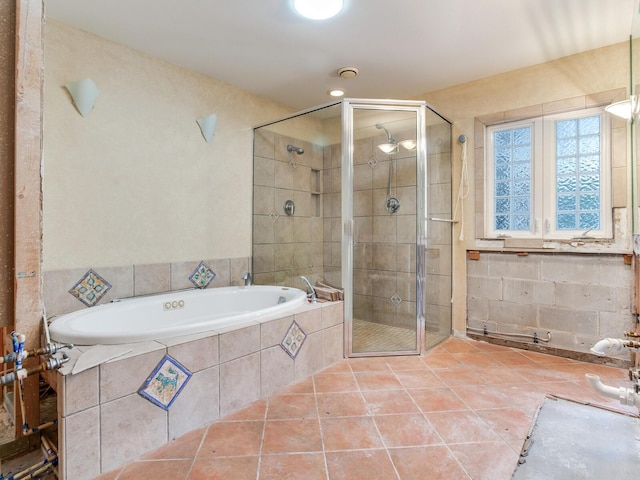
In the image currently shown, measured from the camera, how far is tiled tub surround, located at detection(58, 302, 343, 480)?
1363mm

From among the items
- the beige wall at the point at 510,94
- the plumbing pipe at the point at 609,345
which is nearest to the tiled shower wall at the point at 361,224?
the beige wall at the point at 510,94

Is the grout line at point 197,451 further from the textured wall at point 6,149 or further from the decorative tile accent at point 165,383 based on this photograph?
the textured wall at point 6,149

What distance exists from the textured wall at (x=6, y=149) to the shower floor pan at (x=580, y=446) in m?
1.28

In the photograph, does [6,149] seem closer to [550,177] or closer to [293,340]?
[293,340]

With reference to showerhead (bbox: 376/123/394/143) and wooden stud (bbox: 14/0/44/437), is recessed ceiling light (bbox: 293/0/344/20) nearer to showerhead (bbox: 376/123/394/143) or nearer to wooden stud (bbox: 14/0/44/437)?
showerhead (bbox: 376/123/394/143)

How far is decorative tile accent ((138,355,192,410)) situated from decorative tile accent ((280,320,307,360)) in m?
0.66

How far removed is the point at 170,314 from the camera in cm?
257

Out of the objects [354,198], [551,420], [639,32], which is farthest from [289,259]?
[639,32]

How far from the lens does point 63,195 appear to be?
2.17m

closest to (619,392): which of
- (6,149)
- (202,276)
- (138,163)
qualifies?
(6,149)

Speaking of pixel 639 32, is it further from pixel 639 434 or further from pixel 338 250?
pixel 338 250

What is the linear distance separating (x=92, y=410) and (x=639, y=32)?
9.45 feet

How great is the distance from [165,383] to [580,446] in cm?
162

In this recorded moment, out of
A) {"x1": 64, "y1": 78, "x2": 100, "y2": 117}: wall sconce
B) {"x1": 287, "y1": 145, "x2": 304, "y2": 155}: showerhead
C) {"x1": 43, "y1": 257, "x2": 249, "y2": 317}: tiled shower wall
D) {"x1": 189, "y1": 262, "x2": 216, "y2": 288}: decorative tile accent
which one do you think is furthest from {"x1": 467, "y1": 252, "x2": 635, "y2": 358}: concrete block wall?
{"x1": 64, "y1": 78, "x2": 100, "y2": 117}: wall sconce
